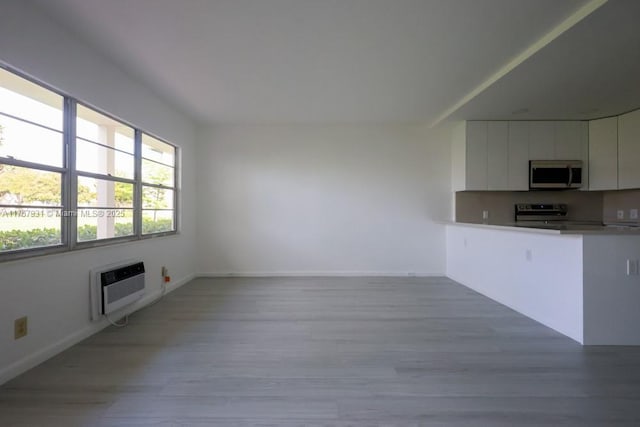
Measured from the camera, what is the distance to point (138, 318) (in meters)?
3.02

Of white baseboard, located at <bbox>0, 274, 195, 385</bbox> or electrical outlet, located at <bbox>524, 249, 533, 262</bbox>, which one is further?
electrical outlet, located at <bbox>524, 249, 533, 262</bbox>

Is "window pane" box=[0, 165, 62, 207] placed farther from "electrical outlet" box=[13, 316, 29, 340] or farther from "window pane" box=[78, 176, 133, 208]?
"electrical outlet" box=[13, 316, 29, 340]

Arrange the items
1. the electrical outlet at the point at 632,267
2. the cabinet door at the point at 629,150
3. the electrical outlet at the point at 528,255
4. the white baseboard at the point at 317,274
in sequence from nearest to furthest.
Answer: the electrical outlet at the point at 632,267, the electrical outlet at the point at 528,255, the cabinet door at the point at 629,150, the white baseboard at the point at 317,274

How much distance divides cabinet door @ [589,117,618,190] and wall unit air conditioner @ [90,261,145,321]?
615cm

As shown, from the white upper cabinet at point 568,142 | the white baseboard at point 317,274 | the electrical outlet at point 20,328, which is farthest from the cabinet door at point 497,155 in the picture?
the electrical outlet at point 20,328

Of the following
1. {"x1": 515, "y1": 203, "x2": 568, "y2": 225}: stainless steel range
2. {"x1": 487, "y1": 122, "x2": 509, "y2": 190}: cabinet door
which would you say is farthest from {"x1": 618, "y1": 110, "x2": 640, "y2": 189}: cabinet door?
{"x1": 487, "y1": 122, "x2": 509, "y2": 190}: cabinet door

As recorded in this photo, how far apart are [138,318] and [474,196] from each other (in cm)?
491

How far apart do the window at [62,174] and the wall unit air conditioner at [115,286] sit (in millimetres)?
300

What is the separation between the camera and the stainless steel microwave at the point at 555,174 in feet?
13.6

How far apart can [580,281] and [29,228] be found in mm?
4389

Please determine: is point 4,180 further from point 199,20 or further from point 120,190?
point 199,20

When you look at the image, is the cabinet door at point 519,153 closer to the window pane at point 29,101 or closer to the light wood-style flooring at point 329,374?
the light wood-style flooring at point 329,374

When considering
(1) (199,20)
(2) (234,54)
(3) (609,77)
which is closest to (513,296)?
(3) (609,77)

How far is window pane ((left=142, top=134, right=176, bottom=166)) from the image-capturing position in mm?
3607
